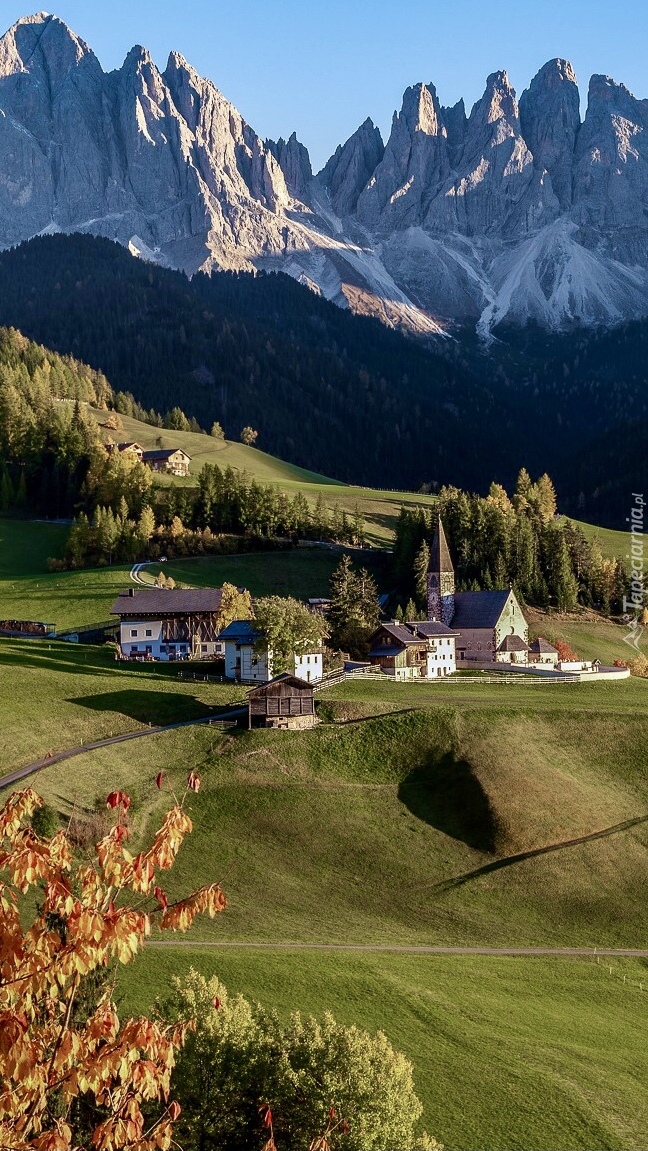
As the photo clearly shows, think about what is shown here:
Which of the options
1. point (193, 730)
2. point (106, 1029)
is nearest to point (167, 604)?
point (193, 730)

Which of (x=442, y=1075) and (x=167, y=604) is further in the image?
(x=167, y=604)

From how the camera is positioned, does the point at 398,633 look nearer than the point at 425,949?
No

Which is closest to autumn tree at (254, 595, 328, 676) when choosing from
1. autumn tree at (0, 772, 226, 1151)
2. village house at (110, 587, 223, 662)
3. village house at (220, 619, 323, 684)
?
village house at (220, 619, 323, 684)

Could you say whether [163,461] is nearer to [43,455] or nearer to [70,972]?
[43,455]

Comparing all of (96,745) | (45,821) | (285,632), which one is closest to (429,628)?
(285,632)

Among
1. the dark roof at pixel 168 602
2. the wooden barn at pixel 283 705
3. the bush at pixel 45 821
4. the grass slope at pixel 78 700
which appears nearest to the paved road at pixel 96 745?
the grass slope at pixel 78 700

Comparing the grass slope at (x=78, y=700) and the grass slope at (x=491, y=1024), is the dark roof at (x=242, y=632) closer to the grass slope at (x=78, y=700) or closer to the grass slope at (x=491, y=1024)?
the grass slope at (x=78, y=700)

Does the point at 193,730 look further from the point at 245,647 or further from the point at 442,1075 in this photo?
the point at 442,1075

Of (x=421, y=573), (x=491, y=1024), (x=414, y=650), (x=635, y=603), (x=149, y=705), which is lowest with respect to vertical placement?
(x=491, y=1024)
